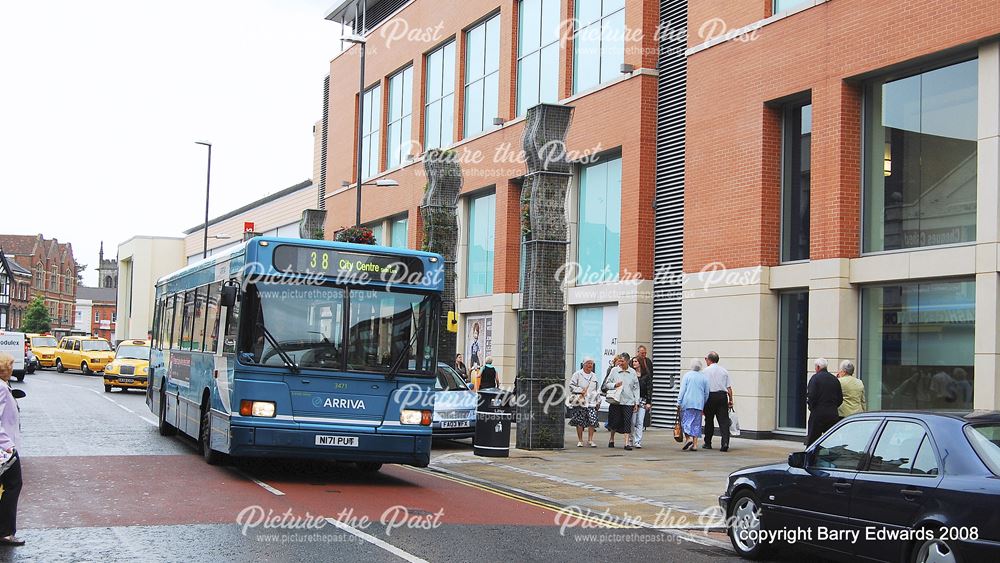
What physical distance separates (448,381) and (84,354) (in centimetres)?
3941

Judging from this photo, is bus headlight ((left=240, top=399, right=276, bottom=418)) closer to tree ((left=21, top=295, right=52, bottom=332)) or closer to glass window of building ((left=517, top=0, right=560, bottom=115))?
glass window of building ((left=517, top=0, right=560, bottom=115))

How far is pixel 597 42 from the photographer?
2962cm

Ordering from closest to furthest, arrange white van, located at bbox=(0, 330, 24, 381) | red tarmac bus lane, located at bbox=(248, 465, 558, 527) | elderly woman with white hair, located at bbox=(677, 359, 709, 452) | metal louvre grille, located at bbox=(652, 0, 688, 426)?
1. red tarmac bus lane, located at bbox=(248, 465, 558, 527)
2. elderly woman with white hair, located at bbox=(677, 359, 709, 452)
3. metal louvre grille, located at bbox=(652, 0, 688, 426)
4. white van, located at bbox=(0, 330, 24, 381)

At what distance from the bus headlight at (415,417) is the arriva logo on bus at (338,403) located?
52 cm

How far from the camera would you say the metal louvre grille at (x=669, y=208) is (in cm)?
2617

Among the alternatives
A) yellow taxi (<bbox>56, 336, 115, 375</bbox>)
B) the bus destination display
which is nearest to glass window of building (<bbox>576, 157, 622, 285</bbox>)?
the bus destination display

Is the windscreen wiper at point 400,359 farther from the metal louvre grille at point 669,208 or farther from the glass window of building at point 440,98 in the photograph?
the glass window of building at point 440,98

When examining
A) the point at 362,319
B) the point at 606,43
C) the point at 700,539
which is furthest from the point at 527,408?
the point at 606,43

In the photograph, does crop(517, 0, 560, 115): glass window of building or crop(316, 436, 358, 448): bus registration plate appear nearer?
crop(316, 436, 358, 448): bus registration plate

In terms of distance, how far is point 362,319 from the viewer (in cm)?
1357

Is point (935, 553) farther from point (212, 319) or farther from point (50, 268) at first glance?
point (50, 268)

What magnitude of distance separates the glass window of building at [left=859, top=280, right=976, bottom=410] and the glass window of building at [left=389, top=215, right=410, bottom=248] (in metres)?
24.3

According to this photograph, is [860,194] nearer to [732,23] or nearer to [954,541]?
[732,23]

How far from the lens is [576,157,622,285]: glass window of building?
2847cm
